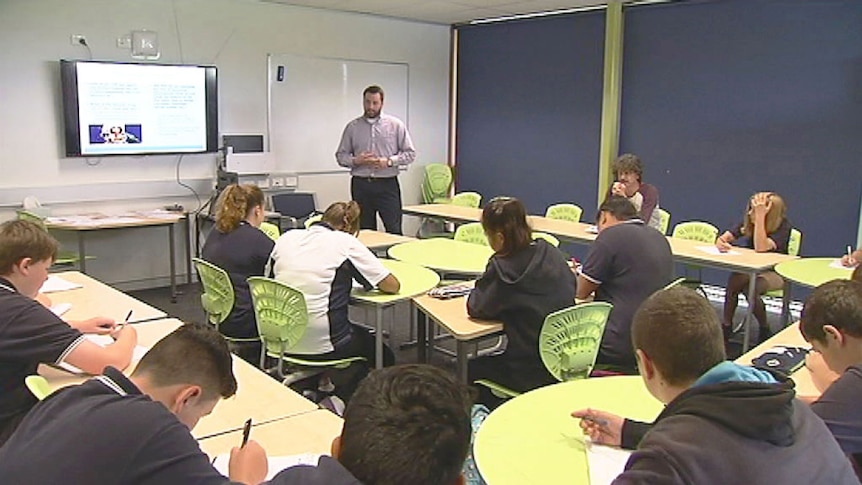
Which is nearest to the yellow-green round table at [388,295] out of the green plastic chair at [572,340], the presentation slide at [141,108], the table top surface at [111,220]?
the green plastic chair at [572,340]

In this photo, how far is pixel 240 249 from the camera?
11.9ft

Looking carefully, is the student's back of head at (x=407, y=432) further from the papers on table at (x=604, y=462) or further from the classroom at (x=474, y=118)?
the classroom at (x=474, y=118)

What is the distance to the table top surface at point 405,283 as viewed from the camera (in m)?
3.47

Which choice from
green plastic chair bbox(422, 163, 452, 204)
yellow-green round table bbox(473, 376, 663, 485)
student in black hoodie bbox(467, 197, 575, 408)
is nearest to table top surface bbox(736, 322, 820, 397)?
yellow-green round table bbox(473, 376, 663, 485)

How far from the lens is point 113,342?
2.39 m

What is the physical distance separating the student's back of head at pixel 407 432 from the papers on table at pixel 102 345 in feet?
4.44

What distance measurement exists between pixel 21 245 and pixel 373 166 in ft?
14.4

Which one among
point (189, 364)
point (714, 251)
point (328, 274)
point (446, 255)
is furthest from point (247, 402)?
point (714, 251)

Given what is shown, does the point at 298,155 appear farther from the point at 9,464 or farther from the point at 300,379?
the point at 9,464

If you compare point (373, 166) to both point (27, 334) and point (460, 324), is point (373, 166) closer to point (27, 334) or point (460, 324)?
point (460, 324)

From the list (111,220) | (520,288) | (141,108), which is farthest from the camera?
(141,108)

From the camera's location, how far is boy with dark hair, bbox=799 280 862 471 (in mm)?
1714

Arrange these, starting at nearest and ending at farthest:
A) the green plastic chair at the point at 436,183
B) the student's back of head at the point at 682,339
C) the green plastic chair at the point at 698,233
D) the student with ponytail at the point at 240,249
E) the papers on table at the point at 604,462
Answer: the student's back of head at the point at 682,339
the papers on table at the point at 604,462
the student with ponytail at the point at 240,249
the green plastic chair at the point at 698,233
the green plastic chair at the point at 436,183

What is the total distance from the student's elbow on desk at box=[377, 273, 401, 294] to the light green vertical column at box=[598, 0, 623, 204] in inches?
165
